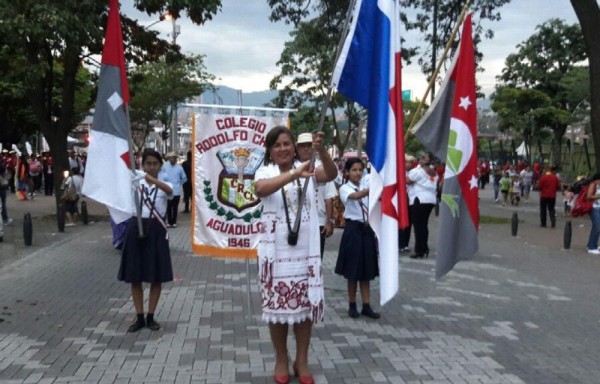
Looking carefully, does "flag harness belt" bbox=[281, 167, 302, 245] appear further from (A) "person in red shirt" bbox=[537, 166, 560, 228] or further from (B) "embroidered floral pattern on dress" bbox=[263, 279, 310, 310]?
(A) "person in red shirt" bbox=[537, 166, 560, 228]

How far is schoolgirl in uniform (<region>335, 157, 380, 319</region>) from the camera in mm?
7594

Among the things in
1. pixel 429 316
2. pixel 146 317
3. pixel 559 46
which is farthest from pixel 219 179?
pixel 559 46

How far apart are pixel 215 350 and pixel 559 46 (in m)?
49.1

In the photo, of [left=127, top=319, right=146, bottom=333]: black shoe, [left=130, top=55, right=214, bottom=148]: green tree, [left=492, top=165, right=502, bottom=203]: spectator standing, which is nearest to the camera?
[left=127, top=319, right=146, bottom=333]: black shoe

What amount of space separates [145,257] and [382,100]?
10.4ft

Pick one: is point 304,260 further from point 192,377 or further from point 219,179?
point 219,179

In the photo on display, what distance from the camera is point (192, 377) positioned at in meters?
5.57

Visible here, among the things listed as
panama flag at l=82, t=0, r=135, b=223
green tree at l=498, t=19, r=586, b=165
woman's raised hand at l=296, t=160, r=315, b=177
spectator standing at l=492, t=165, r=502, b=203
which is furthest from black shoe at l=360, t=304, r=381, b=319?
green tree at l=498, t=19, r=586, b=165

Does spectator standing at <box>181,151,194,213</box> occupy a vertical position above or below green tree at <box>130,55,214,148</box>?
below

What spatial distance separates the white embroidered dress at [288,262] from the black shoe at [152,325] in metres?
2.26

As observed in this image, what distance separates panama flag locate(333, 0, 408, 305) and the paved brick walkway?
4.06 feet

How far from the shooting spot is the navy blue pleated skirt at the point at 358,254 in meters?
7.59

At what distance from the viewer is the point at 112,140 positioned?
6.95m

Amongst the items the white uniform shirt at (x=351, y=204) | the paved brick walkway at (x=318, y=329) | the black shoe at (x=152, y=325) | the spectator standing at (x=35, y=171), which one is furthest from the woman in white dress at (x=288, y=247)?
the spectator standing at (x=35, y=171)
